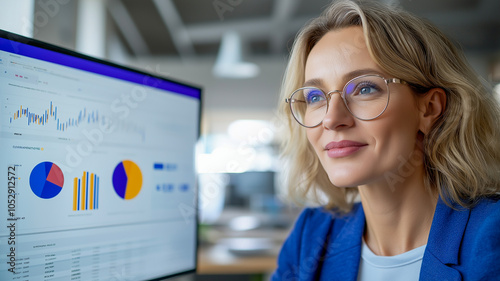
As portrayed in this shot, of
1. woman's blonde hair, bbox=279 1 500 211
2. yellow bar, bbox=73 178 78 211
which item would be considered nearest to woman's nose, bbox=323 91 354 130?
woman's blonde hair, bbox=279 1 500 211

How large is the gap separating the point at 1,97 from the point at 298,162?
88 cm

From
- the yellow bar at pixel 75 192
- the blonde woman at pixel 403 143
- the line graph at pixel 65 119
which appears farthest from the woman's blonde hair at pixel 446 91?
the yellow bar at pixel 75 192

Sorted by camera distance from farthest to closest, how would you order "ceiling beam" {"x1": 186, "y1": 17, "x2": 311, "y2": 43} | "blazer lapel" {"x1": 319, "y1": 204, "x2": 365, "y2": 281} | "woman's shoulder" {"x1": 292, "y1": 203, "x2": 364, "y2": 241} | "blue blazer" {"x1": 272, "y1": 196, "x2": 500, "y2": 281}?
"ceiling beam" {"x1": 186, "y1": 17, "x2": 311, "y2": 43} < "woman's shoulder" {"x1": 292, "y1": 203, "x2": 364, "y2": 241} < "blazer lapel" {"x1": 319, "y1": 204, "x2": 365, "y2": 281} < "blue blazer" {"x1": 272, "y1": 196, "x2": 500, "y2": 281}

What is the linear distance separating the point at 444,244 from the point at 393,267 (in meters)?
0.17

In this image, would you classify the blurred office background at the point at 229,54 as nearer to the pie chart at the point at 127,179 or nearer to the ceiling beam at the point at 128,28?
the ceiling beam at the point at 128,28

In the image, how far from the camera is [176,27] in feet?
17.6

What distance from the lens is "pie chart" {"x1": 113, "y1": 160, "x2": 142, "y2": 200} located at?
3.15 ft

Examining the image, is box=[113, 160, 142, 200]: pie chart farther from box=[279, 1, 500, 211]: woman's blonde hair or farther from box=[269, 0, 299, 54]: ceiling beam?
Answer: box=[269, 0, 299, 54]: ceiling beam

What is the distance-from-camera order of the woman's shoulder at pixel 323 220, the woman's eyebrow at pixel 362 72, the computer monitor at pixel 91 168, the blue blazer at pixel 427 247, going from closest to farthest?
the computer monitor at pixel 91 168, the blue blazer at pixel 427 247, the woman's eyebrow at pixel 362 72, the woman's shoulder at pixel 323 220

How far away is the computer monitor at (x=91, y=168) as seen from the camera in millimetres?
768

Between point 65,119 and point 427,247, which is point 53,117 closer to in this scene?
point 65,119

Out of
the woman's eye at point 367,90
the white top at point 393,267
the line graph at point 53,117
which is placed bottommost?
the white top at point 393,267

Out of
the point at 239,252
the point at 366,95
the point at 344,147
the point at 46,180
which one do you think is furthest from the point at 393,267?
the point at 239,252

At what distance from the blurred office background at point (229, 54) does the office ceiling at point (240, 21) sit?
0.04 feet
